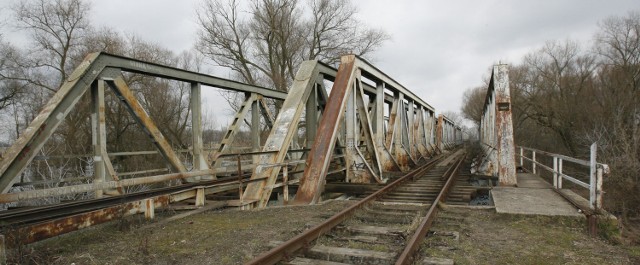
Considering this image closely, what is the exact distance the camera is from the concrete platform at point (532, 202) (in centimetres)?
595

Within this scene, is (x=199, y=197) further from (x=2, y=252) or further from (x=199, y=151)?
(x=2, y=252)

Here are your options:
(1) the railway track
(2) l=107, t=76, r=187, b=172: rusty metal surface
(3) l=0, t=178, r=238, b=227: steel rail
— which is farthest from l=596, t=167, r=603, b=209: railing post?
(2) l=107, t=76, r=187, b=172: rusty metal surface

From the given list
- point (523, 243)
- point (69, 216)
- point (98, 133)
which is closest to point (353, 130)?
point (523, 243)

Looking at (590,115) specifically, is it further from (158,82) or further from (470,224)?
(158,82)

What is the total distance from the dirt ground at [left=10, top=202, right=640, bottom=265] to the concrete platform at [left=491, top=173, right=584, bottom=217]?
0.20 metres

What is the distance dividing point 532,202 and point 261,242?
15.7ft

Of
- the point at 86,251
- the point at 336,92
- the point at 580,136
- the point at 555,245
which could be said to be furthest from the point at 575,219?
the point at 580,136

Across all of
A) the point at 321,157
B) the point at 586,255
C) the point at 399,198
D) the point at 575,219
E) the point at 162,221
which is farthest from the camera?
the point at 399,198

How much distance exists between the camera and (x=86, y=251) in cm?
455

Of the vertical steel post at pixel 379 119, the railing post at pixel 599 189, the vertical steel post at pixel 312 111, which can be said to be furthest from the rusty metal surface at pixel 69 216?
the railing post at pixel 599 189

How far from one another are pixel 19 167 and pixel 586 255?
7676mm

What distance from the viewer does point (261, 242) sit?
4.83m

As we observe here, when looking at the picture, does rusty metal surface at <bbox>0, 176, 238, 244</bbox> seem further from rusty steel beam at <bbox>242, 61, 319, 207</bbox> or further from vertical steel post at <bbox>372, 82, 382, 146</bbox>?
vertical steel post at <bbox>372, 82, 382, 146</bbox>

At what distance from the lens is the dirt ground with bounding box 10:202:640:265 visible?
4246 mm
